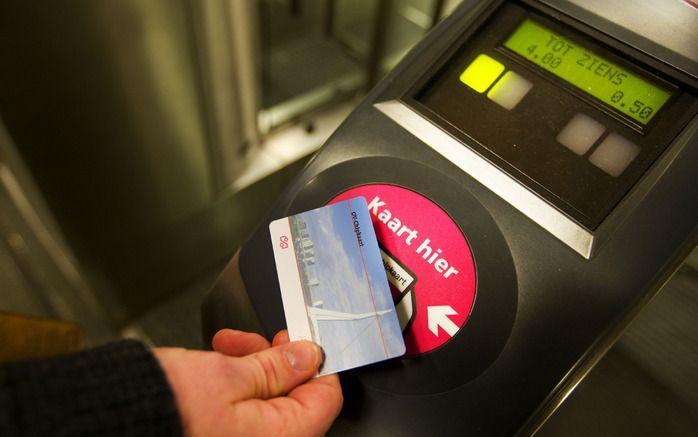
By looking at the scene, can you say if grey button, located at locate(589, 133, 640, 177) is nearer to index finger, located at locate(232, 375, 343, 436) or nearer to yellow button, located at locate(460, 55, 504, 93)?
yellow button, located at locate(460, 55, 504, 93)

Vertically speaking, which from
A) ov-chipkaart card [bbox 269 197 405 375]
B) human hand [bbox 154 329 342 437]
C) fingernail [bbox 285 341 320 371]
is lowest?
human hand [bbox 154 329 342 437]

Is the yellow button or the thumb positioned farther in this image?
the yellow button

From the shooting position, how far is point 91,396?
37 cm

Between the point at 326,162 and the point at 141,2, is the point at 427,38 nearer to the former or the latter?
the point at 326,162

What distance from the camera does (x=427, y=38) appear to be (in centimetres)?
59

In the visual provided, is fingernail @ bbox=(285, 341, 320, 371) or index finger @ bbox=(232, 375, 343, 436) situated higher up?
fingernail @ bbox=(285, 341, 320, 371)

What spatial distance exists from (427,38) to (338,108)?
1.07 metres

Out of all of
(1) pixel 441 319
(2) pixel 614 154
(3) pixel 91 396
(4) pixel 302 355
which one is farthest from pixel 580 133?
(3) pixel 91 396

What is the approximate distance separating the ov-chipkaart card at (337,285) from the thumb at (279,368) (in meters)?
0.02

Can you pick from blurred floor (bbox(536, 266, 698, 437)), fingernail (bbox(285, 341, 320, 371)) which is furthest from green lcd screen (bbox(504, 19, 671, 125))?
fingernail (bbox(285, 341, 320, 371))

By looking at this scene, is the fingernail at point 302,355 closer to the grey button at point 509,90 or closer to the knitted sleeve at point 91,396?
the knitted sleeve at point 91,396

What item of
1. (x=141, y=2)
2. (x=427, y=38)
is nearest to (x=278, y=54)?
(x=141, y=2)

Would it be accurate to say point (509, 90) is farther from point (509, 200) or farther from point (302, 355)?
point (302, 355)

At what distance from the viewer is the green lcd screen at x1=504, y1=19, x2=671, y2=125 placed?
50 cm
